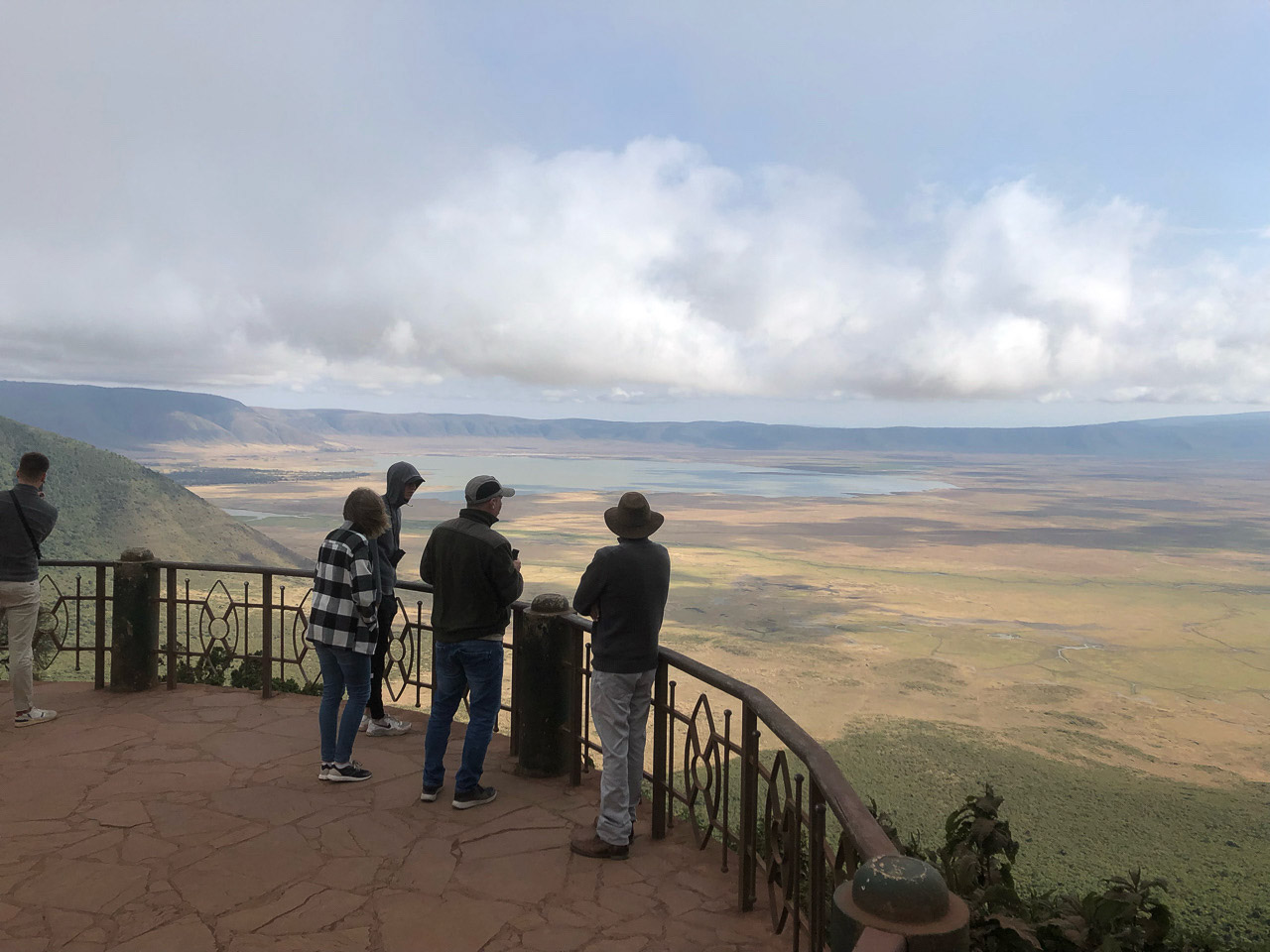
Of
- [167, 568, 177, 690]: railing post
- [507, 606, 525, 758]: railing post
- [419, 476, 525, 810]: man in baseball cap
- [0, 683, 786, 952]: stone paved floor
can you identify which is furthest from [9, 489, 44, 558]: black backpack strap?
[507, 606, 525, 758]: railing post

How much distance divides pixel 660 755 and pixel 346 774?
6.88ft

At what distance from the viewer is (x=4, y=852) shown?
14.1 feet

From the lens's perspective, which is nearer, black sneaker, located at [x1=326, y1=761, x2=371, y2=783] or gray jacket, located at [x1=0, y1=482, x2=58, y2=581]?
black sneaker, located at [x1=326, y1=761, x2=371, y2=783]

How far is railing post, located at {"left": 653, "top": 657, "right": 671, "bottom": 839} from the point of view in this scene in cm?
454

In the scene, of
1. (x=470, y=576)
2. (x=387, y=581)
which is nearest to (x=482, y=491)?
(x=470, y=576)

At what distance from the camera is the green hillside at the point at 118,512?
5250 cm

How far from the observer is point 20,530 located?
19.4 feet

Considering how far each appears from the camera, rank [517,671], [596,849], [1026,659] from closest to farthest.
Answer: [596,849]
[517,671]
[1026,659]

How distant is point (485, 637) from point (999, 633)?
5494 centimetres

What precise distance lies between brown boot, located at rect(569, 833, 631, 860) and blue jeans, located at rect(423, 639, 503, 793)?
76 centimetres

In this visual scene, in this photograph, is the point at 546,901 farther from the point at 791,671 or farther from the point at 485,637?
the point at 791,671

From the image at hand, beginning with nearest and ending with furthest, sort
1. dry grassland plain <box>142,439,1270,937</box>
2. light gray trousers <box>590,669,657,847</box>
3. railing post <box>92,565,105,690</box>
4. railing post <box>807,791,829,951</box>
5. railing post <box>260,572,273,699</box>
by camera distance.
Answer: railing post <box>807,791,829,951</box> < light gray trousers <box>590,669,657,847</box> < railing post <box>260,572,273,699</box> < railing post <box>92,565,105,690</box> < dry grassland plain <box>142,439,1270,937</box>

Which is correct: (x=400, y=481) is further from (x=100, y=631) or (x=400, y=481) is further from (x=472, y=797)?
(x=100, y=631)

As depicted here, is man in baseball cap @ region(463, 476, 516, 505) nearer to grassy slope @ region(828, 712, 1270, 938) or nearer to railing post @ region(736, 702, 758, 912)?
railing post @ region(736, 702, 758, 912)
